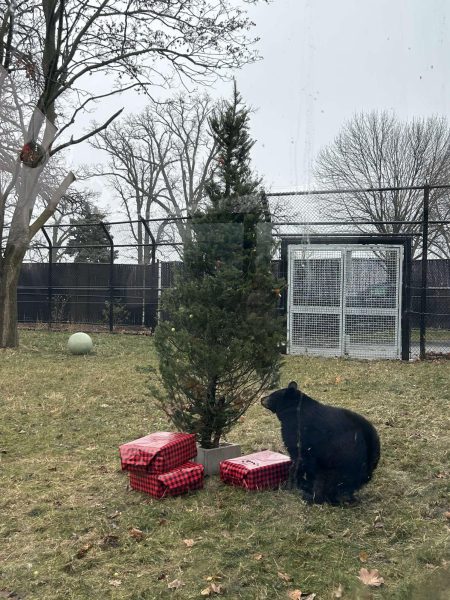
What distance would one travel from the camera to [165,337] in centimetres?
362

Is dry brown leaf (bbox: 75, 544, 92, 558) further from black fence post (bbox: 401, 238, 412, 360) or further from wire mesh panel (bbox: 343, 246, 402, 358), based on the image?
black fence post (bbox: 401, 238, 412, 360)

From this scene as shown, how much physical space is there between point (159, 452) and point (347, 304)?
5729 millimetres

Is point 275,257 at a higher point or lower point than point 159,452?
higher

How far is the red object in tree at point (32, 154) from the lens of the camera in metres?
9.68

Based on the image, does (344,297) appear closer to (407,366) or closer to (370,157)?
(407,366)

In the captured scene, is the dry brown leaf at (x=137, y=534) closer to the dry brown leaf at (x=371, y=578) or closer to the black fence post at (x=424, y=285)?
the dry brown leaf at (x=371, y=578)

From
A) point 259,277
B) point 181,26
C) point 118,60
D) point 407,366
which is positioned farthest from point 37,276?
point 259,277

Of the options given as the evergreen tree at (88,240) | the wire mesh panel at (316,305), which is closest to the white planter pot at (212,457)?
the wire mesh panel at (316,305)

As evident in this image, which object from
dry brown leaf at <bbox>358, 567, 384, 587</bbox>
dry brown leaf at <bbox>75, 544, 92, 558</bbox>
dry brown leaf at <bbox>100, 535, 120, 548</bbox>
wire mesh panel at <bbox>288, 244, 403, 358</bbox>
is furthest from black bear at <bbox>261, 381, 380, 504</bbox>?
wire mesh panel at <bbox>288, 244, 403, 358</bbox>

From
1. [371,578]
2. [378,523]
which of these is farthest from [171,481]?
[371,578]

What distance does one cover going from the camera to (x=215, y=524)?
295 cm

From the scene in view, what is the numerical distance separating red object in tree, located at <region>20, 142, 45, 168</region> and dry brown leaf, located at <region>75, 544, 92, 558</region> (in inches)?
317

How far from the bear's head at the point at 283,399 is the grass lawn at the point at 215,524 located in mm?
457

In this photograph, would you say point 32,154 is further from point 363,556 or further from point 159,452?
point 363,556
